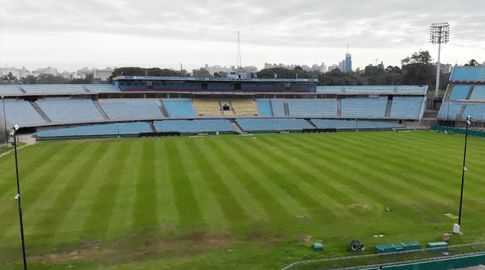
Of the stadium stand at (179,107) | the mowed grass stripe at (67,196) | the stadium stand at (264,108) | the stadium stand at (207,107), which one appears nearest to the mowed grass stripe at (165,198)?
the mowed grass stripe at (67,196)

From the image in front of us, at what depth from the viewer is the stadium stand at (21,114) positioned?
58.3m

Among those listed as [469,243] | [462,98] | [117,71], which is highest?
[117,71]

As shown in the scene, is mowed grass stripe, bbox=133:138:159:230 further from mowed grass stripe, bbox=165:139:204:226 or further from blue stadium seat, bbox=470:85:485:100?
blue stadium seat, bbox=470:85:485:100

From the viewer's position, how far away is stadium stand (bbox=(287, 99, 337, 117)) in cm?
7619

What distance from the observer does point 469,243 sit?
66.1ft

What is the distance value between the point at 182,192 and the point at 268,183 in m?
6.57

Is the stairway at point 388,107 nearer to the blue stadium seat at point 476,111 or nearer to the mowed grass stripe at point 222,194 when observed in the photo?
the blue stadium seat at point 476,111

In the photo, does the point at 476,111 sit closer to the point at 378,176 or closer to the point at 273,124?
the point at 273,124

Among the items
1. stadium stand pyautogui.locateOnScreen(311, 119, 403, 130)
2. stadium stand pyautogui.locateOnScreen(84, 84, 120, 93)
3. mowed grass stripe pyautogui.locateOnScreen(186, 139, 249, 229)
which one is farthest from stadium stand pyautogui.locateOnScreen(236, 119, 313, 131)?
mowed grass stripe pyautogui.locateOnScreen(186, 139, 249, 229)

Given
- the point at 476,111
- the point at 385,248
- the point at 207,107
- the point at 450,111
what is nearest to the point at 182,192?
the point at 385,248

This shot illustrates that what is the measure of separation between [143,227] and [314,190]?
12.5 meters

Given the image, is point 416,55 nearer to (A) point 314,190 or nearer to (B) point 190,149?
(B) point 190,149

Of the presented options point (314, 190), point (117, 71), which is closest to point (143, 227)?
point (314, 190)

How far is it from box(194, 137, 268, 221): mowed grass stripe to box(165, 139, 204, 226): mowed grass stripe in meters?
2.60
